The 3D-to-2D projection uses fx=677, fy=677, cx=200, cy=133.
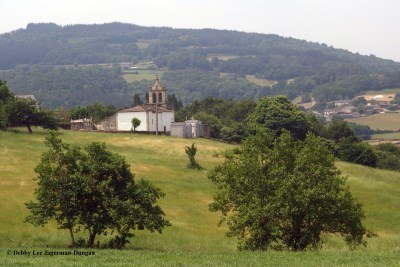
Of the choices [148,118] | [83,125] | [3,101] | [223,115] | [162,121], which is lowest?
[83,125]

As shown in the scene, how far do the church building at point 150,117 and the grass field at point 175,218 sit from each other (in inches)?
547

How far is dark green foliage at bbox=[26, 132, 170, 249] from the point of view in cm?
3881

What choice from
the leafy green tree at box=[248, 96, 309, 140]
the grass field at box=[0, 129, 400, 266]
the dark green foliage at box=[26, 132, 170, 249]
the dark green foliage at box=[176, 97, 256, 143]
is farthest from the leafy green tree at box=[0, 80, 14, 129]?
the dark green foliage at box=[26, 132, 170, 249]

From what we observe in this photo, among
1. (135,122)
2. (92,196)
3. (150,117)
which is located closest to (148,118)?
(150,117)

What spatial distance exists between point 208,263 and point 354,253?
8102mm

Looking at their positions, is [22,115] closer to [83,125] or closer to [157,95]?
[83,125]

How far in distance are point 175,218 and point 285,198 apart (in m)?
19.5

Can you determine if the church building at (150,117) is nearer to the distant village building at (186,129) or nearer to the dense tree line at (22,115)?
the distant village building at (186,129)

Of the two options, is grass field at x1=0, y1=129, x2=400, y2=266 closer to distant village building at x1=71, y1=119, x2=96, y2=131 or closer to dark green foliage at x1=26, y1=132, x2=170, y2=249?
dark green foliage at x1=26, y1=132, x2=170, y2=249

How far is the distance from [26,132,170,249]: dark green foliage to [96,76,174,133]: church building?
7944 centimetres

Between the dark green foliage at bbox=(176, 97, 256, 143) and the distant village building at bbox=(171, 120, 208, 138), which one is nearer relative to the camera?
the distant village building at bbox=(171, 120, 208, 138)

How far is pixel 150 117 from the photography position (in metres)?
122

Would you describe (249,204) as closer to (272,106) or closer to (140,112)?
(140,112)

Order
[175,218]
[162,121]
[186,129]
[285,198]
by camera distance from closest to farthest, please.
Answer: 1. [285,198]
2. [175,218]
3. [186,129]
4. [162,121]
